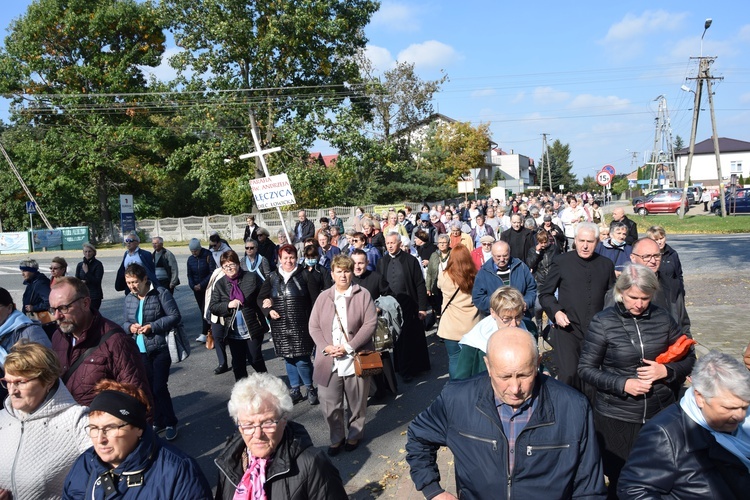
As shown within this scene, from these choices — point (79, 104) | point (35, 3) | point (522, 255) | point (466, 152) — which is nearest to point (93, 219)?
point (79, 104)

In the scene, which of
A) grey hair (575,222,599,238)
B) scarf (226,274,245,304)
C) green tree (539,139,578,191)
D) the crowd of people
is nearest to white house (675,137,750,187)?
green tree (539,139,578,191)

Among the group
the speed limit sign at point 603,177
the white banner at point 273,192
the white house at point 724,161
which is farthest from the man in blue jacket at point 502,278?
the white house at point 724,161

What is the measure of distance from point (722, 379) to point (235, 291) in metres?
5.45

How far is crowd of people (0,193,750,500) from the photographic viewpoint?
2.53 meters

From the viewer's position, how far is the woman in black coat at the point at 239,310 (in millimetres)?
6898

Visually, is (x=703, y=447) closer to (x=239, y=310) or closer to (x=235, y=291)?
(x=239, y=310)

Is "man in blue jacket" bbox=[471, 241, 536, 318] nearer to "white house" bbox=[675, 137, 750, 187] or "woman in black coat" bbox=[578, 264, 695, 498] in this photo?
"woman in black coat" bbox=[578, 264, 695, 498]

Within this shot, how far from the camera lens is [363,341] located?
553 cm

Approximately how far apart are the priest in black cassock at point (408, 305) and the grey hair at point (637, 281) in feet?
12.9

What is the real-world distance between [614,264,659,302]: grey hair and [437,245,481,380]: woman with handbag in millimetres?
2578

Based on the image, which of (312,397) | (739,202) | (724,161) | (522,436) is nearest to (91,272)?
(312,397)

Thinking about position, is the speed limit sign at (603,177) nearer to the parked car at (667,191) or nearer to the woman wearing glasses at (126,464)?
the woman wearing glasses at (126,464)

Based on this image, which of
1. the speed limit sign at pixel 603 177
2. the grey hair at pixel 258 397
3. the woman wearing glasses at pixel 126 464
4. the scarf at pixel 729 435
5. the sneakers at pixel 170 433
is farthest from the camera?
the speed limit sign at pixel 603 177

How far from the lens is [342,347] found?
5402mm
